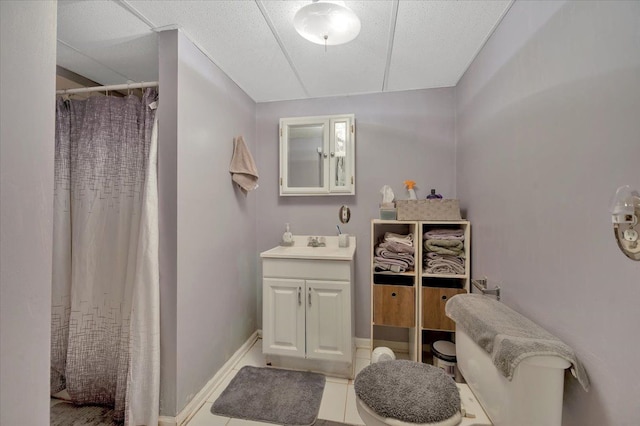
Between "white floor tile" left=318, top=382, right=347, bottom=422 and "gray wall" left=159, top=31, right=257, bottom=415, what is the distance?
779mm

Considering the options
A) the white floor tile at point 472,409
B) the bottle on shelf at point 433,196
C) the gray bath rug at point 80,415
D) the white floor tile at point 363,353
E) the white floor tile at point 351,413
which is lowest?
the white floor tile at point 351,413

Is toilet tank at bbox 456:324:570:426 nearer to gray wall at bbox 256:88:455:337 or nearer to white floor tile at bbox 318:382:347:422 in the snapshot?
white floor tile at bbox 318:382:347:422

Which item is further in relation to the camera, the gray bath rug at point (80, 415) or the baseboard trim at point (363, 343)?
the baseboard trim at point (363, 343)

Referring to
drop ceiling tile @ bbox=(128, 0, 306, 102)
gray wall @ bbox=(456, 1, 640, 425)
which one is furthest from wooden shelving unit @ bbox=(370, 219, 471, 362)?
drop ceiling tile @ bbox=(128, 0, 306, 102)

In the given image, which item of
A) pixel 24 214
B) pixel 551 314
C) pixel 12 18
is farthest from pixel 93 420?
pixel 551 314

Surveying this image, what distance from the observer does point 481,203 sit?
1660mm

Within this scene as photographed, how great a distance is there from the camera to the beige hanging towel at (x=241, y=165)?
204 cm

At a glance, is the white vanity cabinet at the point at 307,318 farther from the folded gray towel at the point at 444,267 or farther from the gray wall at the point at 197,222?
the folded gray towel at the point at 444,267

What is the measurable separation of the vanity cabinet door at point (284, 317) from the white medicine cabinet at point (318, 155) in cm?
84

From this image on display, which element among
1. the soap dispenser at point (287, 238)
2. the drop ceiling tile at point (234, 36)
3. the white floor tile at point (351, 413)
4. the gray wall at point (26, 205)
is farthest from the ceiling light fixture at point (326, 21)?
the white floor tile at point (351, 413)

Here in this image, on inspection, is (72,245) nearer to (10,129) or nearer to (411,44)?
(10,129)

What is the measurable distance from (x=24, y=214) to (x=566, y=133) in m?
1.59

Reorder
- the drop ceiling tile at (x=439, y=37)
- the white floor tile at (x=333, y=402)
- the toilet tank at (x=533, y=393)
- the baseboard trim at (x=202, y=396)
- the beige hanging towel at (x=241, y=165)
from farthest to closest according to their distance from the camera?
the beige hanging towel at (x=241, y=165) → the white floor tile at (x=333, y=402) → the baseboard trim at (x=202, y=396) → the drop ceiling tile at (x=439, y=37) → the toilet tank at (x=533, y=393)

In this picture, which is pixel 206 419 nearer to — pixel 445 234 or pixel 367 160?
pixel 445 234
